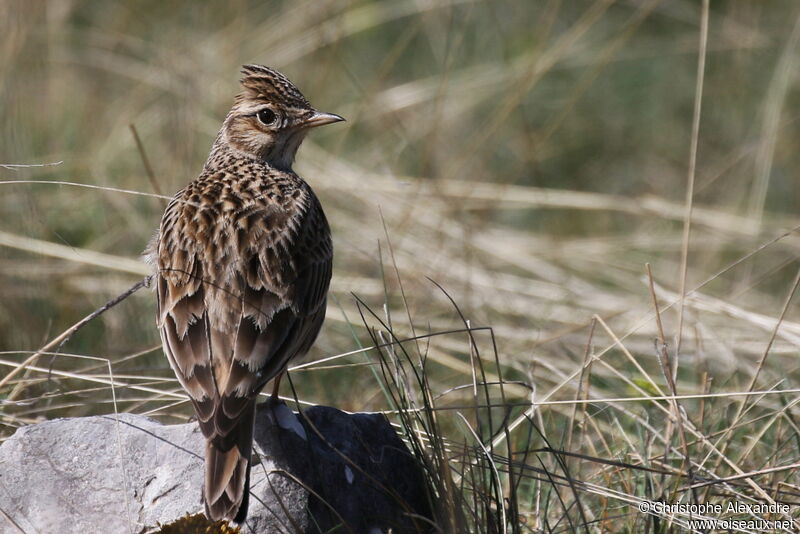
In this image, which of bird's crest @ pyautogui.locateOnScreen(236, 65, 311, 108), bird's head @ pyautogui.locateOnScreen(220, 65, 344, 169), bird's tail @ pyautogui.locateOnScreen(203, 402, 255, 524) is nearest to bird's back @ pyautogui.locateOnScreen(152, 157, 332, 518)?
bird's tail @ pyautogui.locateOnScreen(203, 402, 255, 524)

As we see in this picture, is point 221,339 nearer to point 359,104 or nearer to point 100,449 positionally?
point 100,449

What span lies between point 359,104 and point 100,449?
6.19 meters

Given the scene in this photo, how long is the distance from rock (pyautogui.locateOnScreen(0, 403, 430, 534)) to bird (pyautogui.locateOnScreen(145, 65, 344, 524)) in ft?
0.89

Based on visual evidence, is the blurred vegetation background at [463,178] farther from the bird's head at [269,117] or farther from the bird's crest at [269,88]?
the bird's crest at [269,88]

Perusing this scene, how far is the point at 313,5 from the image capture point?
10688mm

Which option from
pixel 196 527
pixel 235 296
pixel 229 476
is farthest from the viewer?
pixel 235 296

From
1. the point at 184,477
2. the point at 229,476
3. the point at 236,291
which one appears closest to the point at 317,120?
the point at 236,291

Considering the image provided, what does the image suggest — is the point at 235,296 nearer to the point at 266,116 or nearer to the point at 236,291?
the point at 236,291

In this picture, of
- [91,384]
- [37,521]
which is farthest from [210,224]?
[91,384]

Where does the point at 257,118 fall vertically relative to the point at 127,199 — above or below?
above

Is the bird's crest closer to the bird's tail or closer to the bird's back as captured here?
the bird's back

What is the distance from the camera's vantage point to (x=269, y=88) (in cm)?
569

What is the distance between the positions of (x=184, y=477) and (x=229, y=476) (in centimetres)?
41

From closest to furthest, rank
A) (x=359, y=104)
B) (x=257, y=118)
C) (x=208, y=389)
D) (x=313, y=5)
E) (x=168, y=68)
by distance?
(x=208, y=389) → (x=257, y=118) → (x=168, y=68) → (x=359, y=104) → (x=313, y=5)
